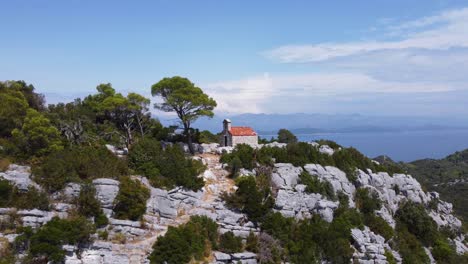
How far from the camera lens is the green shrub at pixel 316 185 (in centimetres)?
2591

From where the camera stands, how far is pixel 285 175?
26.5m

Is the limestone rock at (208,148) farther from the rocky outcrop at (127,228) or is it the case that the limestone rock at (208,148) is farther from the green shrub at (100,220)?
the green shrub at (100,220)

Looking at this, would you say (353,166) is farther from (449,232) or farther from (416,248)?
(449,232)

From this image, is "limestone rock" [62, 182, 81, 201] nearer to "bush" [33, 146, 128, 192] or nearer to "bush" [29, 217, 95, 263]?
"bush" [33, 146, 128, 192]

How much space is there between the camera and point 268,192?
78.2ft

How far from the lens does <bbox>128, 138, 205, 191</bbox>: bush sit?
77.3 ft

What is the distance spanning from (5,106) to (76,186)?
11394 mm

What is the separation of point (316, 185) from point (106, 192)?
14090 mm

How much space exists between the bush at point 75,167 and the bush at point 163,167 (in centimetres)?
122

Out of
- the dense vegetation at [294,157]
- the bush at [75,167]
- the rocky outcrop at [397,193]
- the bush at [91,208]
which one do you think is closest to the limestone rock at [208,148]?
the dense vegetation at [294,157]

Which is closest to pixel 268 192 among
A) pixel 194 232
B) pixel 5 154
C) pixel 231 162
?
pixel 231 162

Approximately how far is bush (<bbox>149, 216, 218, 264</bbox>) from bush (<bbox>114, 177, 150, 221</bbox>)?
7.43ft

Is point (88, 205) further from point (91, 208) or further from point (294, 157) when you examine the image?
point (294, 157)

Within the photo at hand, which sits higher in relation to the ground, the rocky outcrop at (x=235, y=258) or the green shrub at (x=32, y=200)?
the green shrub at (x=32, y=200)
